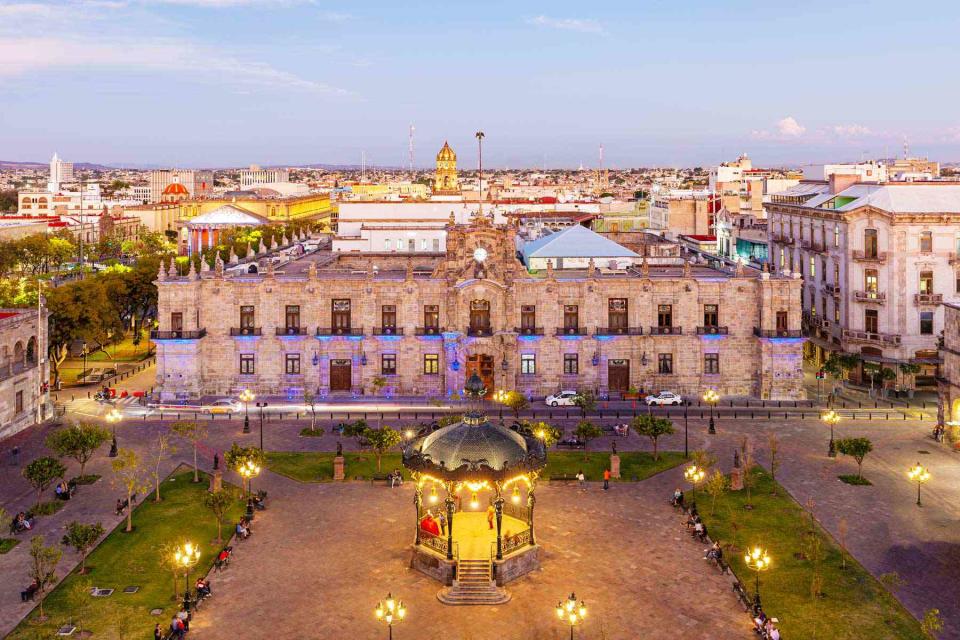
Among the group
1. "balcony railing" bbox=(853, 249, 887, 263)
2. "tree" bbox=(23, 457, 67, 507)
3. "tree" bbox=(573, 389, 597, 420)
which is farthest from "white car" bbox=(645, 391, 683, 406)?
"tree" bbox=(23, 457, 67, 507)

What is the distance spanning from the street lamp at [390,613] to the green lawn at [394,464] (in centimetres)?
1867

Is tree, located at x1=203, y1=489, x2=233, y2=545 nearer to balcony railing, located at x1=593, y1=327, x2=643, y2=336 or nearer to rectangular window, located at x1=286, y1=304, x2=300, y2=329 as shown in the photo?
rectangular window, located at x1=286, y1=304, x2=300, y2=329

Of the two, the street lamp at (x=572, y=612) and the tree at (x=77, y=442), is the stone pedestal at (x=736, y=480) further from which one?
the tree at (x=77, y=442)

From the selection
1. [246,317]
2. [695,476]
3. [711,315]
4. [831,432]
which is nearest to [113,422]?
[246,317]

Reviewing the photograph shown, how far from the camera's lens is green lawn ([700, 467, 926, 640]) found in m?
33.8

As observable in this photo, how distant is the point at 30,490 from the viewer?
49.8 metres

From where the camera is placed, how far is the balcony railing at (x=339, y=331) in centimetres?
7244

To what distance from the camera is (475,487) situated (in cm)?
3941

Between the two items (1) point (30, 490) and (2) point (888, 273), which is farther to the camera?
(2) point (888, 273)

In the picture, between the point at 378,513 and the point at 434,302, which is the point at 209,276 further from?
the point at 378,513

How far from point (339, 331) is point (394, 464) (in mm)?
19919

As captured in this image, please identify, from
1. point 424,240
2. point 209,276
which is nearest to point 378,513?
point 209,276

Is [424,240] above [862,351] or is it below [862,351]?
above

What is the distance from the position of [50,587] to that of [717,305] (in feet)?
171
